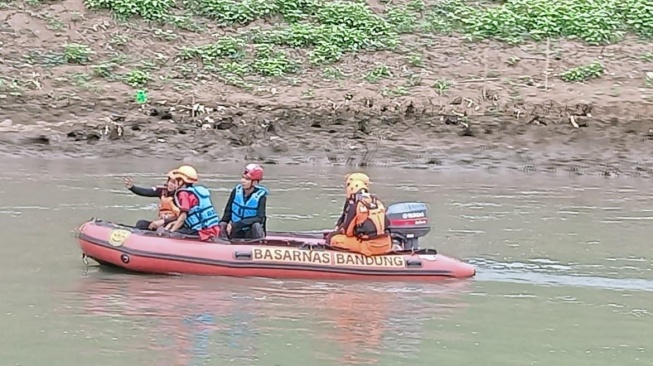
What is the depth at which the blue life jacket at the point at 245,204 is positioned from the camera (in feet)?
40.6

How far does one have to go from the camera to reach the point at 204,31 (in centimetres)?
2523

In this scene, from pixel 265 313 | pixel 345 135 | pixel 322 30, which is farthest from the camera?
pixel 322 30

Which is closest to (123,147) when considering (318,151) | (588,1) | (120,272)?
(318,151)

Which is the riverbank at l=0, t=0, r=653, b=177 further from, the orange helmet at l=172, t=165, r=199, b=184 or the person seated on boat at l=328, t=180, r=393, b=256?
the person seated on boat at l=328, t=180, r=393, b=256

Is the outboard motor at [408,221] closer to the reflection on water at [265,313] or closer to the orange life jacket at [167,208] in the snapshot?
the reflection on water at [265,313]

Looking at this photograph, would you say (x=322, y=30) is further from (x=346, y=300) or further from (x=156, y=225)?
(x=346, y=300)

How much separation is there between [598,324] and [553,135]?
11.5 metres

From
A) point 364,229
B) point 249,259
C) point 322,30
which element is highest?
point 322,30

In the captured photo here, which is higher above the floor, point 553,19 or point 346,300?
point 553,19

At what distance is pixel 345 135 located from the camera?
21.3 meters

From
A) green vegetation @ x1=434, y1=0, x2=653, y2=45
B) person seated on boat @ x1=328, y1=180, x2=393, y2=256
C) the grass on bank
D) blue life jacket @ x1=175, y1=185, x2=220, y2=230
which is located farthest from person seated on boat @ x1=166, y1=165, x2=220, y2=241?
green vegetation @ x1=434, y1=0, x2=653, y2=45

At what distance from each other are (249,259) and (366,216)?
1150 millimetres

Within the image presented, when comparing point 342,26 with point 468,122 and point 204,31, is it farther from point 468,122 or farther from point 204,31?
point 468,122

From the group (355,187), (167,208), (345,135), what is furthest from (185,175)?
(345,135)
